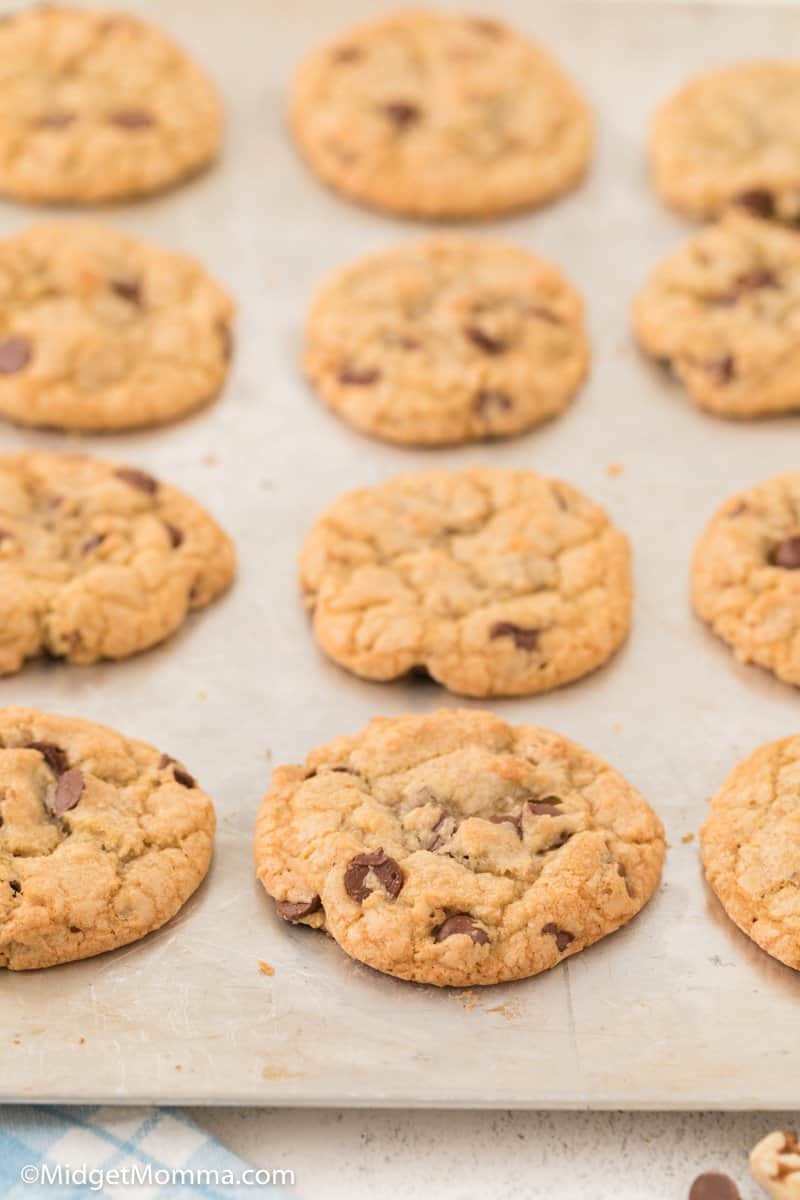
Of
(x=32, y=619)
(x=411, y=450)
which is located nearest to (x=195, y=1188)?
(x=32, y=619)

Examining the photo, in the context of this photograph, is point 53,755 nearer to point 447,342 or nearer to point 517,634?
point 517,634

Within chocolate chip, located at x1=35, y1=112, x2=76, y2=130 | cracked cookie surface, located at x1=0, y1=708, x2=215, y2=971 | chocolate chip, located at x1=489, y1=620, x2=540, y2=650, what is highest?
chocolate chip, located at x1=35, y1=112, x2=76, y2=130

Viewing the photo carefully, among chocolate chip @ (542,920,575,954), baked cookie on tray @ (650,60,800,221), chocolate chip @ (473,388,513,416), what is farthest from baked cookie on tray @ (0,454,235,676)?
baked cookie on tray @ (650,60,800,221)

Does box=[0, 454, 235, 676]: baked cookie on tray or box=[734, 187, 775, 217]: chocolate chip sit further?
box=[734, 187, 775, 217]: chocolate chip

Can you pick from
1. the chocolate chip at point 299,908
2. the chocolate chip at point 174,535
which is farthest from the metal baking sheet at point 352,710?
the chocolate chip at point 174,535

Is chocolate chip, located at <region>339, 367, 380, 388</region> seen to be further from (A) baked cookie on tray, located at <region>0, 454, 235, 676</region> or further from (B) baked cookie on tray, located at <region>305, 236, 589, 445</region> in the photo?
(A) baked cookie on tray, located at <region>0, 454, 235, 676</region>

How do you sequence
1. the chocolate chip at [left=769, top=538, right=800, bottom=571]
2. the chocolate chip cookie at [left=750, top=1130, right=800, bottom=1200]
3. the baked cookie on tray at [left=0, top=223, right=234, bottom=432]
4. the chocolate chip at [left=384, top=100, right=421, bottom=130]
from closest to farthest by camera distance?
the chocolate chip cookie at [left=750, top=1130, right=800, bottom=1200] < the chocolate chip at [left=769, top=538, right=800, bottom=571] < the baked cookie on tray at [left=0, top=223, right=234, bottom=432] < the chocolate chip at [left=384, top=100, right=421, bottom=130]

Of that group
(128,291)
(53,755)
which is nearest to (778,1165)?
(53,755)
